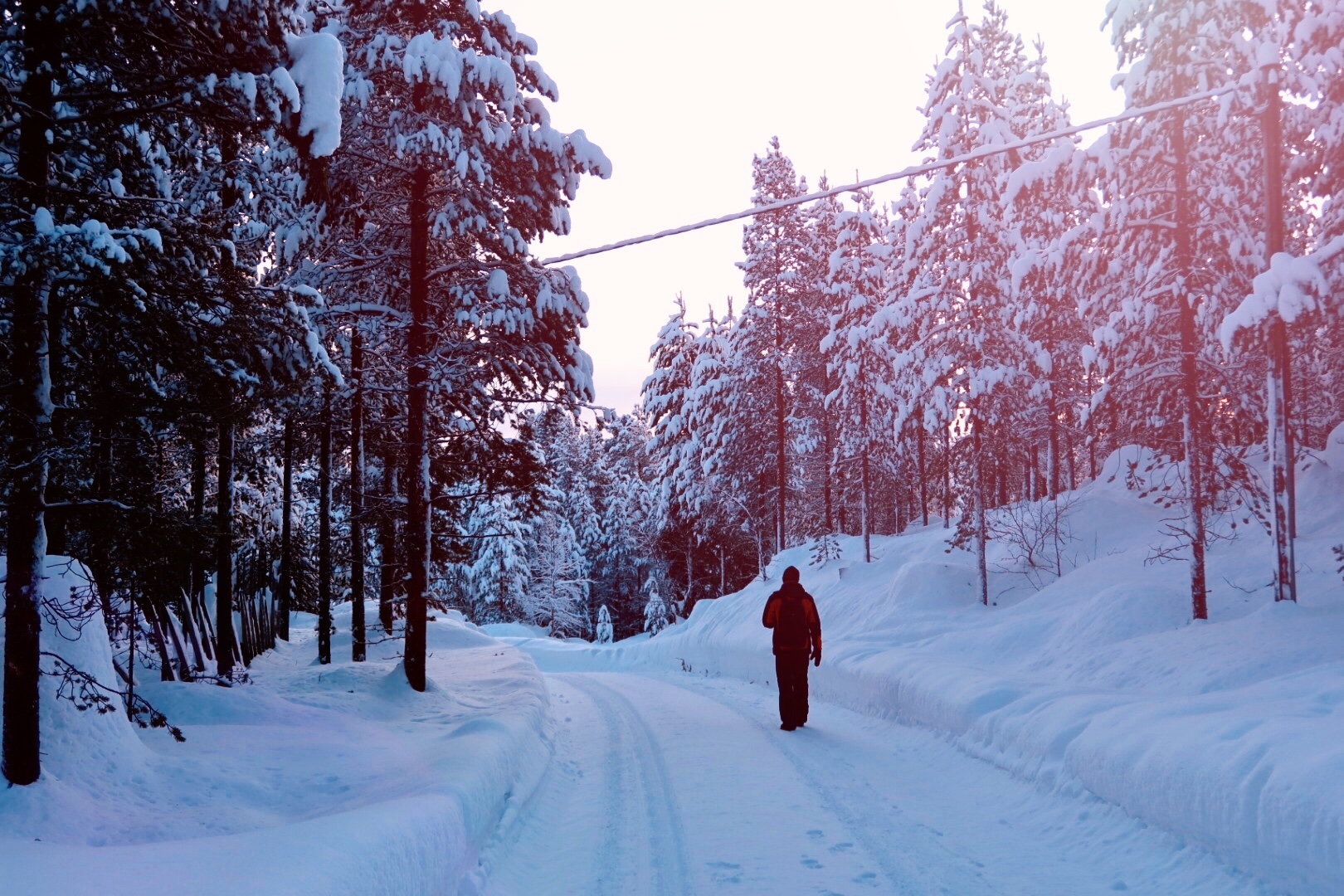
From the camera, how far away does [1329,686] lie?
779 cm

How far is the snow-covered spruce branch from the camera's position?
6312 millimetres

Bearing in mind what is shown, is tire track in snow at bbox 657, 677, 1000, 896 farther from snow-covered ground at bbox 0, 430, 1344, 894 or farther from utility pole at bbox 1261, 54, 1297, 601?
utility pole at bbox 1261, 54, 1297, 601

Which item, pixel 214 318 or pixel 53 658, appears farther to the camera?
pixel 214 318

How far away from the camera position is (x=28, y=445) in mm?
6078

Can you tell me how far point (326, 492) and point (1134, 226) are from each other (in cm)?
1492

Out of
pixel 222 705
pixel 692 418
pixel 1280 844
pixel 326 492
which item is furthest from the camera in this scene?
pixel 692 418

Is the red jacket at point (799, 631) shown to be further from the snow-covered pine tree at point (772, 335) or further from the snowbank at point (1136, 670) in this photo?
the snow-covered pine tree at point (772, 335)

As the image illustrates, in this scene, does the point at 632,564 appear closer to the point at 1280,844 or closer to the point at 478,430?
the point at 478,430

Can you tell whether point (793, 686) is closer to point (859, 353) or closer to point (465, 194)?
point (465, 194)

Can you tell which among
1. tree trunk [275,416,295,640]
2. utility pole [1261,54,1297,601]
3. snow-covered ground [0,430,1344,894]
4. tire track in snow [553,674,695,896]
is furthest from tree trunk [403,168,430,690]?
utility pole [1261,54,1297,601]

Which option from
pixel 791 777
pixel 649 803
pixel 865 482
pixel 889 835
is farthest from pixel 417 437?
pixel 865 482

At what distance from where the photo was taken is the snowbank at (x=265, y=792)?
4836mm

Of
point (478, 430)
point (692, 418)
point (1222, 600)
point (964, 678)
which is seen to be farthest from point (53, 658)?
point (692, 418)

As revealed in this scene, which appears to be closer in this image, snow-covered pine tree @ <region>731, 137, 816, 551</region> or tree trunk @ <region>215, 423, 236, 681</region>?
tree trunk @ <region>215, 423, 236, 681</region>
